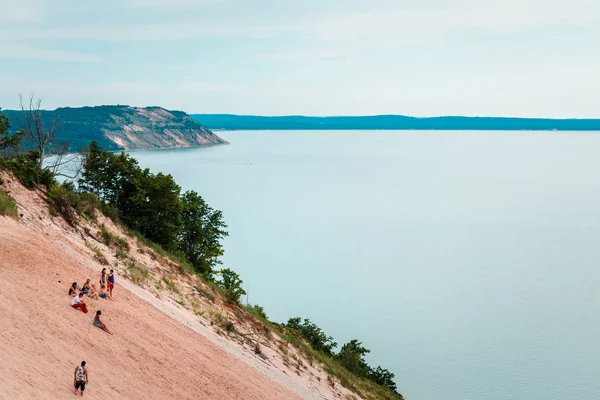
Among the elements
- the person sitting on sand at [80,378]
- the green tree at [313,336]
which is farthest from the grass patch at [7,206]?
the green tree at [313,336]

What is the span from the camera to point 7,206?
2686 centimetres

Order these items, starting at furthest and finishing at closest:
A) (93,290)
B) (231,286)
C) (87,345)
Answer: (231,286) < (93,290) < (87,345)

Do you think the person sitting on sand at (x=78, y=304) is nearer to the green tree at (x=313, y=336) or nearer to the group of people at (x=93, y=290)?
the group of people at (x=93, y=290)

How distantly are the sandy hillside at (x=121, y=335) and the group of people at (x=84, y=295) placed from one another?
0.24 m

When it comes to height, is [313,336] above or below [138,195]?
below

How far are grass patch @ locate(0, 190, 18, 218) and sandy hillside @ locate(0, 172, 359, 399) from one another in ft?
1.72

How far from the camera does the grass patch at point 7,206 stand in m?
26.5

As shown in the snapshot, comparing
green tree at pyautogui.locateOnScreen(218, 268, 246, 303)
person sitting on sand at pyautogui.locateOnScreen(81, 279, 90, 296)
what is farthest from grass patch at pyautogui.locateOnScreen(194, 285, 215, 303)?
person sitting on sand at pyautogui.locateOnScreen(81, 279, 90, 296)

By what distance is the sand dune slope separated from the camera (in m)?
17.2

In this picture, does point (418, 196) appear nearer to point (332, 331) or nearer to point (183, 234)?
point (332, 331)

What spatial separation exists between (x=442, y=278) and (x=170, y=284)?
45.1 metres

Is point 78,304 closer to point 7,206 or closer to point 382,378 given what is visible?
point 7,206

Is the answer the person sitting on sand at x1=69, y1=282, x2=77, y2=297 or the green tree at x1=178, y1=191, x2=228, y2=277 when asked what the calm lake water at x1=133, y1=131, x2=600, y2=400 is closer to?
the green tree at x1=178, y1=191, x2=228, y2=277

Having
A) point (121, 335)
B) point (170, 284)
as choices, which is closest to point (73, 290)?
point (121, 335)
